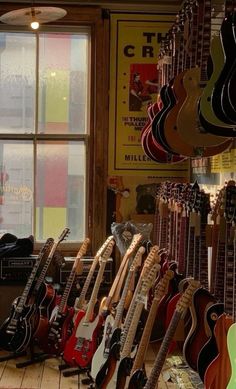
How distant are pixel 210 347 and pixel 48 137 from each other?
2.87 meters

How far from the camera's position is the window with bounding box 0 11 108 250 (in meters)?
4.71

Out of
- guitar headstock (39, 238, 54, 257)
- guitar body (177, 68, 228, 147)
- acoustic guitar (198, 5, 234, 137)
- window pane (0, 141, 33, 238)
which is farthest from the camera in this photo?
window pane (0, 141, 33, 238)

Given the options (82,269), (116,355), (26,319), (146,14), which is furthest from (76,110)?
(116,355)

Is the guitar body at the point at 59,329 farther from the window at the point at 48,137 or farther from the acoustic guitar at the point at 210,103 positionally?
the acoustic guitar at the point at 210,103

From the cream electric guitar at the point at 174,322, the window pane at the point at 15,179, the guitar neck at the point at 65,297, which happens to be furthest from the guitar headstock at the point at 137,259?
the window pane at the point at 15,179

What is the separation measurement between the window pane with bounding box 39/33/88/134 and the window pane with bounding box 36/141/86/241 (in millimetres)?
186

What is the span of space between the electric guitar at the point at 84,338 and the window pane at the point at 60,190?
1.18m

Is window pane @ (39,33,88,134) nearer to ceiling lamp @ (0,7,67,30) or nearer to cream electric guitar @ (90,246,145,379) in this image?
ceiling lamp @ (0,7,67,30)

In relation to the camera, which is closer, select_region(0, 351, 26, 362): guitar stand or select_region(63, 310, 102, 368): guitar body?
select_region(63, 310, 102, 368): guitar body

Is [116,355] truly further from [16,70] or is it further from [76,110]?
[16,70]

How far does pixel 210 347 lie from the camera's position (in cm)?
227

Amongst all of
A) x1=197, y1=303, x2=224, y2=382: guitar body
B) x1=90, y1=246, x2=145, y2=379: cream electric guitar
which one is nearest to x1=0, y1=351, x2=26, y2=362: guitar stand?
x1=90, y1=246, x2=145, y2=379: cream electric guitar

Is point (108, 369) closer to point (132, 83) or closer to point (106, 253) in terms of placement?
point (106, 253)

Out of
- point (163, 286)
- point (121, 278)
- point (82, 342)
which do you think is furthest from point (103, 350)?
point (163, 286)
